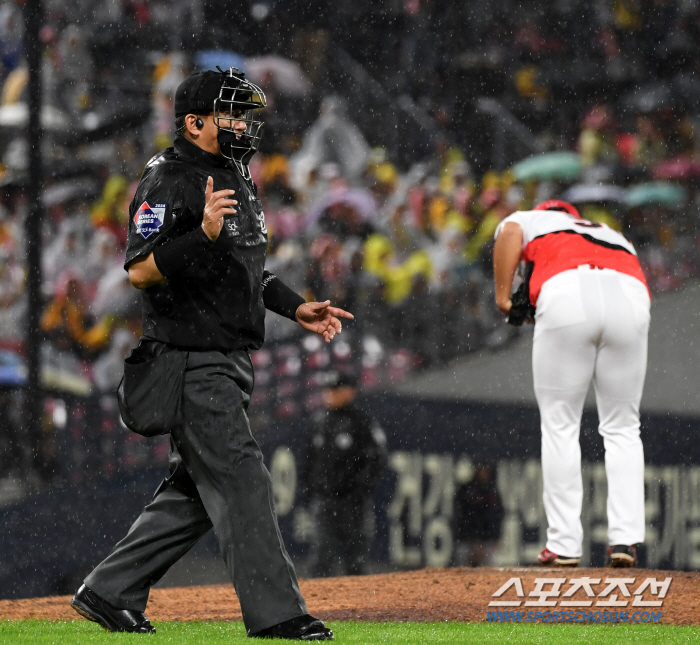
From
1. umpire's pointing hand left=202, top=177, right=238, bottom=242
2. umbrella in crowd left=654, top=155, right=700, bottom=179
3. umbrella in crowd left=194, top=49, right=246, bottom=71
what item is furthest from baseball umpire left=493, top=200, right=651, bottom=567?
umbrella in crowd left=194, top=49, right=246, bottom=71

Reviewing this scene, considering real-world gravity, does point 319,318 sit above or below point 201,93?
below

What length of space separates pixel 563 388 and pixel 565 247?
64 cm

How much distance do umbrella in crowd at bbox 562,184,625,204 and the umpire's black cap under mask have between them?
586cm

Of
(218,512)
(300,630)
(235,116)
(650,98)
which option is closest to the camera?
(300,630)

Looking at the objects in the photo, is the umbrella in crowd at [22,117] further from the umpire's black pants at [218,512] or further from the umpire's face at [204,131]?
the umpire's black pants at [218,512]

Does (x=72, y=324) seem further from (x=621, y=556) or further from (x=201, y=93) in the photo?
(x=201, y=93)

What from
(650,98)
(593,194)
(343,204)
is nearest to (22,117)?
(343,204)

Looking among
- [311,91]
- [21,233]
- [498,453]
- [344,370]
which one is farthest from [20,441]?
[311,91]

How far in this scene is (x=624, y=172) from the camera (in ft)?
30.9

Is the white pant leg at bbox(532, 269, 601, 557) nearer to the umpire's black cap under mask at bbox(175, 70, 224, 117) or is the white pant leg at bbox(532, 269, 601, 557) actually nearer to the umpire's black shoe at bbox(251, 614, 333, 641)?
the umpire's black shoe at bbox(251, 614, 333, 641)

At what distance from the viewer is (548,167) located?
9.37 meters

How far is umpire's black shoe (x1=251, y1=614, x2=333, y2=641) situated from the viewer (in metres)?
3.28

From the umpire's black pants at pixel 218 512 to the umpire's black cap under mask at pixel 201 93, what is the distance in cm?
76

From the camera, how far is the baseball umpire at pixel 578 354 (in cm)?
496
